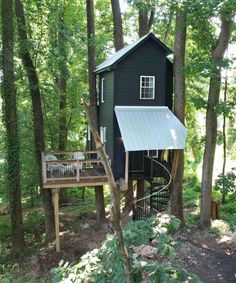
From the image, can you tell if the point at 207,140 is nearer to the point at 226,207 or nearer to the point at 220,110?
the point at 220,110

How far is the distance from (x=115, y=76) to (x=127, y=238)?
10.5 m

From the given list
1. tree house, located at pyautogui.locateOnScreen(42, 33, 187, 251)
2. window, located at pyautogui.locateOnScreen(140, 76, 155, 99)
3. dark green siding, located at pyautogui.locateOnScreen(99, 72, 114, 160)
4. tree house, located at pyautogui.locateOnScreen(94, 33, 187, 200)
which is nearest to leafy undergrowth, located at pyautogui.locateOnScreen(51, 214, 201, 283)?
tree house, located at pyautogui.locateOnScreen(42, 33, 187, 251)

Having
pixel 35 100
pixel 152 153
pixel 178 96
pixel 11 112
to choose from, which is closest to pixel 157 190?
pixel 152 153

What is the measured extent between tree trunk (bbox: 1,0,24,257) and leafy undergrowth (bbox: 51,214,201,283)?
824 centimetres

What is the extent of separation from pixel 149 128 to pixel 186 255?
5.18 meters

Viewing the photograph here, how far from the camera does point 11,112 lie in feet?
37.6

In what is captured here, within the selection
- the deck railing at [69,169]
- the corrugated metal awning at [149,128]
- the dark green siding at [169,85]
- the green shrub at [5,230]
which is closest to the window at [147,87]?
the corrugated metal awning at [149,128]

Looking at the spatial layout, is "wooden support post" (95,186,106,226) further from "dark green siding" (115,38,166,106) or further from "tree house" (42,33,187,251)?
"dark green siding" (115,38,166,106)

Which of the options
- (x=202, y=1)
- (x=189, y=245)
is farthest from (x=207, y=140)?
(x=202, y=1)

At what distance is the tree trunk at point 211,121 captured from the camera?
1116 cm

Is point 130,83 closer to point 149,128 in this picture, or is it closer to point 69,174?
point 149,128

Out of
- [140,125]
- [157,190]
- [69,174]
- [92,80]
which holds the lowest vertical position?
[157,190]

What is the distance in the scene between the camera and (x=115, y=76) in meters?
13.7

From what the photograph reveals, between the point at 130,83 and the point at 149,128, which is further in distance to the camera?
the point at 130,83
